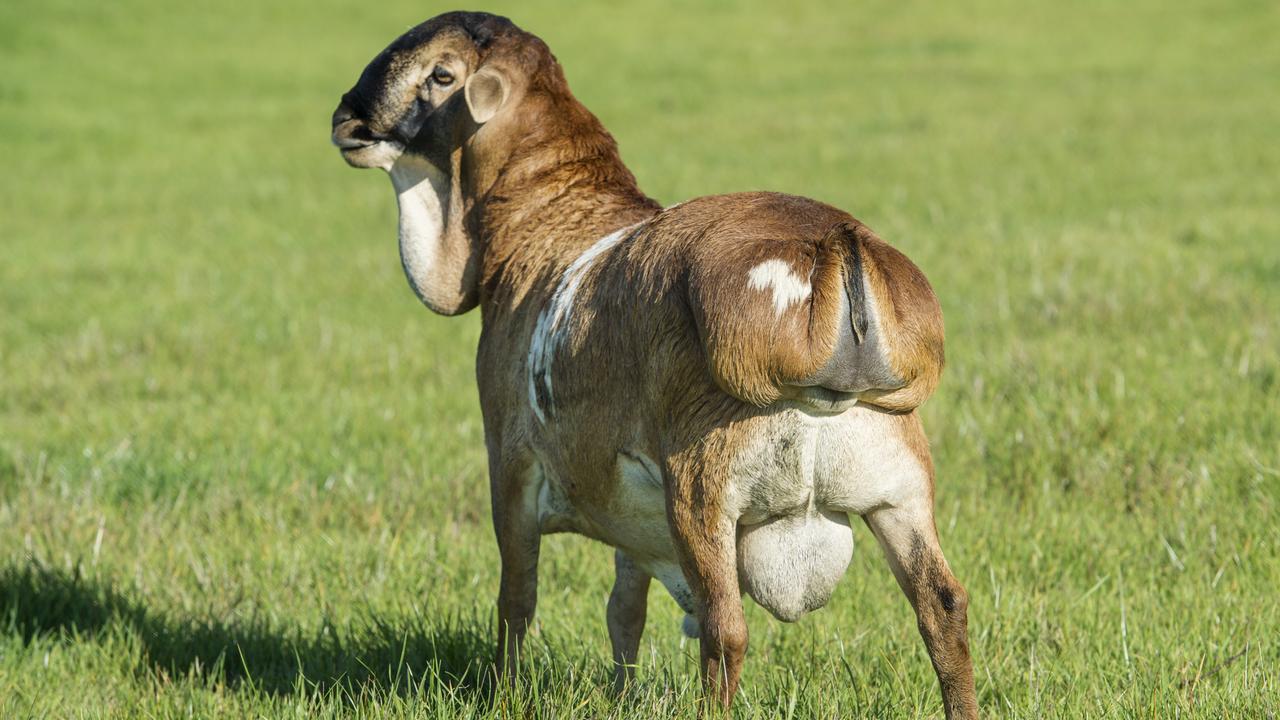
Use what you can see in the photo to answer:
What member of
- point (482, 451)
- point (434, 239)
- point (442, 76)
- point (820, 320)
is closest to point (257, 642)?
point (434, 239)

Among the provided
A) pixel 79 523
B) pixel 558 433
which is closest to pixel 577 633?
pixel 558 433

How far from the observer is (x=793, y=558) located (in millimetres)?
2945

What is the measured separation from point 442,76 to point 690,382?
1521 millimetres

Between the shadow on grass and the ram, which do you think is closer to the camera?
the ram

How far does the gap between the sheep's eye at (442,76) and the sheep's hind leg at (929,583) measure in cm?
179

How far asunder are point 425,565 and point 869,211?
7.58 m

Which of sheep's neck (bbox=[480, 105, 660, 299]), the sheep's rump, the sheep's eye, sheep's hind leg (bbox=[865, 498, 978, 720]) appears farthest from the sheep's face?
sheep's hind leg (bbox=[865, 498, 978, 720])

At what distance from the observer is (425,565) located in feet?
15.3

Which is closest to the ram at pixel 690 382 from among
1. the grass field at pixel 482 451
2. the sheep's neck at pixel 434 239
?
the sheep's neck at pixel 434 239

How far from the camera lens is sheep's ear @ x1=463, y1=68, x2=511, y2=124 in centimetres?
375

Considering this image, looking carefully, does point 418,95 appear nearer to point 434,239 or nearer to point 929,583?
point 434,239

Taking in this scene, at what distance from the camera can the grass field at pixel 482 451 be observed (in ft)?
12.5

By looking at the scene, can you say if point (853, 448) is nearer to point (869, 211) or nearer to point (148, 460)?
point (148, 460)

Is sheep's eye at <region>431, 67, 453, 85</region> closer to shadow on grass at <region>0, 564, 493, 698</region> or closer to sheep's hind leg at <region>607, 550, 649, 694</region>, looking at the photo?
sheep's hind leg at <region>607, 550, 649, 694</region>
